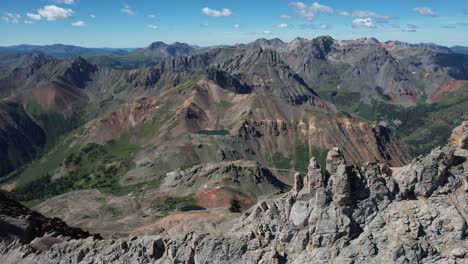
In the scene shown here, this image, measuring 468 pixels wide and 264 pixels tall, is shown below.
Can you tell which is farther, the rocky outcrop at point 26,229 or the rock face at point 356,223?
the rocky outcrop at point 26,229

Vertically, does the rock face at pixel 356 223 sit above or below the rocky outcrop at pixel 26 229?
above

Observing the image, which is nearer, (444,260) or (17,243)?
(444,260)

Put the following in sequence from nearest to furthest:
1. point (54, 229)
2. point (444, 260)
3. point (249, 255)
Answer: point (444, 260) → point (249, 255) → point (54, 229)

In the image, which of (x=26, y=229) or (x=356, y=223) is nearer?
(x=356, y=223)

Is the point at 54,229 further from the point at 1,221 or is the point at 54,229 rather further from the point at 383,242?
the point at 383,242

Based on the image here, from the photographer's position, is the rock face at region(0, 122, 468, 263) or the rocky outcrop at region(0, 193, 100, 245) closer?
the rock face at region(0, 122, 468, 263)

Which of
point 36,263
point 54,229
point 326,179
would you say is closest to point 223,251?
point 326,179

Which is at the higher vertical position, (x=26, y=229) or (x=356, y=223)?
(x=356, y=223)

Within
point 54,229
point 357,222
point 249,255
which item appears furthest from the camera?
point 54,229
